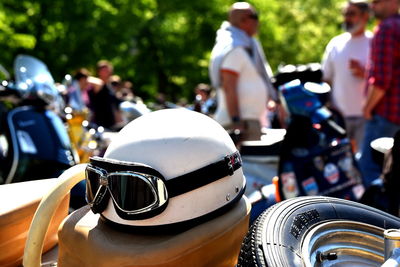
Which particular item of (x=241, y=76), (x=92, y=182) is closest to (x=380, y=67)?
(x=241, y=76)

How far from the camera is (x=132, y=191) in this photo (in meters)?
1.45

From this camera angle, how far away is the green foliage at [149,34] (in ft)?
57.6

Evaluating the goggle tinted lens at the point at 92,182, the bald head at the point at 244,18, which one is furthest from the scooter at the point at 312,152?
the goggle tinted lens at the point at 92,182

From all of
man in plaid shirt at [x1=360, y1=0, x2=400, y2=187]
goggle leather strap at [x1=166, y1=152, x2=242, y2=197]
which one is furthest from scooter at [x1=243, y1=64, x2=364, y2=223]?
goggle leather strap at [x1=166, y1=152, x2=242, y2=197]

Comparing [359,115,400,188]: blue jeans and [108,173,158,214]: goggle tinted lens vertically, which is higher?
[108,173,158,214]: goggle tinted lens

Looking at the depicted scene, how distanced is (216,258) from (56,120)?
2.67 metres

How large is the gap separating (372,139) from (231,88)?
4.21 feet

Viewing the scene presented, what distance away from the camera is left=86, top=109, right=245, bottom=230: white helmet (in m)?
1.44

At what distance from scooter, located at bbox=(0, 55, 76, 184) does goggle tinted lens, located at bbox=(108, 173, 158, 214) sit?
211 centimetres

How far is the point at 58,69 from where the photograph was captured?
59.6ft

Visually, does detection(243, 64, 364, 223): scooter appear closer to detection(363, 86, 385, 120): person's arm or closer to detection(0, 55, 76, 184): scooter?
detection(363, 86, 385, 120): person's arm

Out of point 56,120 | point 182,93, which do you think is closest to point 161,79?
point 182,93

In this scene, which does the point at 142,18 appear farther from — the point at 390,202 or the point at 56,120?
the point at 390,202

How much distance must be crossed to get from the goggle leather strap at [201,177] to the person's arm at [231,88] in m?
3.47
